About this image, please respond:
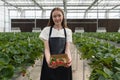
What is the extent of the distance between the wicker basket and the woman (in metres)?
0.22

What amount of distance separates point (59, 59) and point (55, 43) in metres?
0.43

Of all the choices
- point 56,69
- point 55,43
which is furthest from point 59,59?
point 55,43

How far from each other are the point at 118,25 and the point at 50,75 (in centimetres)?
3429

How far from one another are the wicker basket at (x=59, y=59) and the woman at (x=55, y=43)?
218 millimetres

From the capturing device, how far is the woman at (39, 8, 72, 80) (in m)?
3.60

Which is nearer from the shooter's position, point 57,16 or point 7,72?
point 7,72

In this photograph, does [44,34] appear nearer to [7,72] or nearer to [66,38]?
[66,38]

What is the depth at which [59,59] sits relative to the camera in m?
3.33

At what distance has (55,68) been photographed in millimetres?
3584

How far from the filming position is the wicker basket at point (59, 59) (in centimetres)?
333

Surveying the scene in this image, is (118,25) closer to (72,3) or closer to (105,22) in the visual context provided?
(105,22)

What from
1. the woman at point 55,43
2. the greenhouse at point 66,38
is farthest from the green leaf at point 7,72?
the woman at point 55,43

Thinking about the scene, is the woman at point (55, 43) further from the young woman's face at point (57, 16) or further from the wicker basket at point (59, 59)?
the wicker basket at point (59, 59)

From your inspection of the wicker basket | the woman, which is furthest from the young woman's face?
the wicker basket
